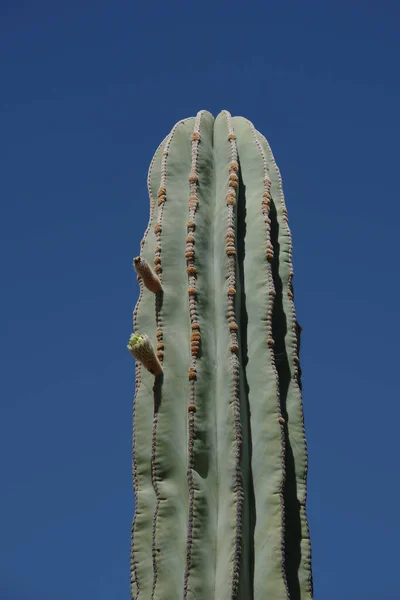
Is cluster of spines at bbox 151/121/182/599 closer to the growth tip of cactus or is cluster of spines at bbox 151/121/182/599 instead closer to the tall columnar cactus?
the tall columnar cactus

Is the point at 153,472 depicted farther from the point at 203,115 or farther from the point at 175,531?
the point at 203,115

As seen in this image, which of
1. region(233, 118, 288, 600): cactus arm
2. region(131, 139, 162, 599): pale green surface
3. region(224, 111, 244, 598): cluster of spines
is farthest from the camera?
region(131, 139, 162, 599): pale green surface

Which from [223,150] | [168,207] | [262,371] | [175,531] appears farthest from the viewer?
[223,150]

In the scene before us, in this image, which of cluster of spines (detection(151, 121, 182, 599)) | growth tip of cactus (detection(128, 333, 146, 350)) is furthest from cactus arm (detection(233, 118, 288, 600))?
growth tip of cactus (detection(128, 333, 146, 350))

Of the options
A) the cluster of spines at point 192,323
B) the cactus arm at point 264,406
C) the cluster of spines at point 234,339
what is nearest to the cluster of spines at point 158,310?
the cluster of spines at point 192,323

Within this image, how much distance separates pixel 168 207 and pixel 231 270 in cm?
56

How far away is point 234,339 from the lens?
554 cm

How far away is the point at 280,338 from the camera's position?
5.89 meters

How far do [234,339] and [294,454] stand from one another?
0.62 m

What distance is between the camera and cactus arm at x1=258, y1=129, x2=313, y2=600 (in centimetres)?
543

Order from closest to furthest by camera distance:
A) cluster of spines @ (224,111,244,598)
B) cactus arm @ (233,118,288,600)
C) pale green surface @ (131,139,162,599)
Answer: cluster of spines @ (224,111,244,598) → cactus arm @ (233,118,288,600) → pale green surface @ (131,139,162,599)

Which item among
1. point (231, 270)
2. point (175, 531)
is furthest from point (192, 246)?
point (175, 531)

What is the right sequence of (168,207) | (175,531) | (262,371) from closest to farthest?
(175,531) < (262,371) < (168,207)

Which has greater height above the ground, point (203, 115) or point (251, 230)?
point (203, 115)
